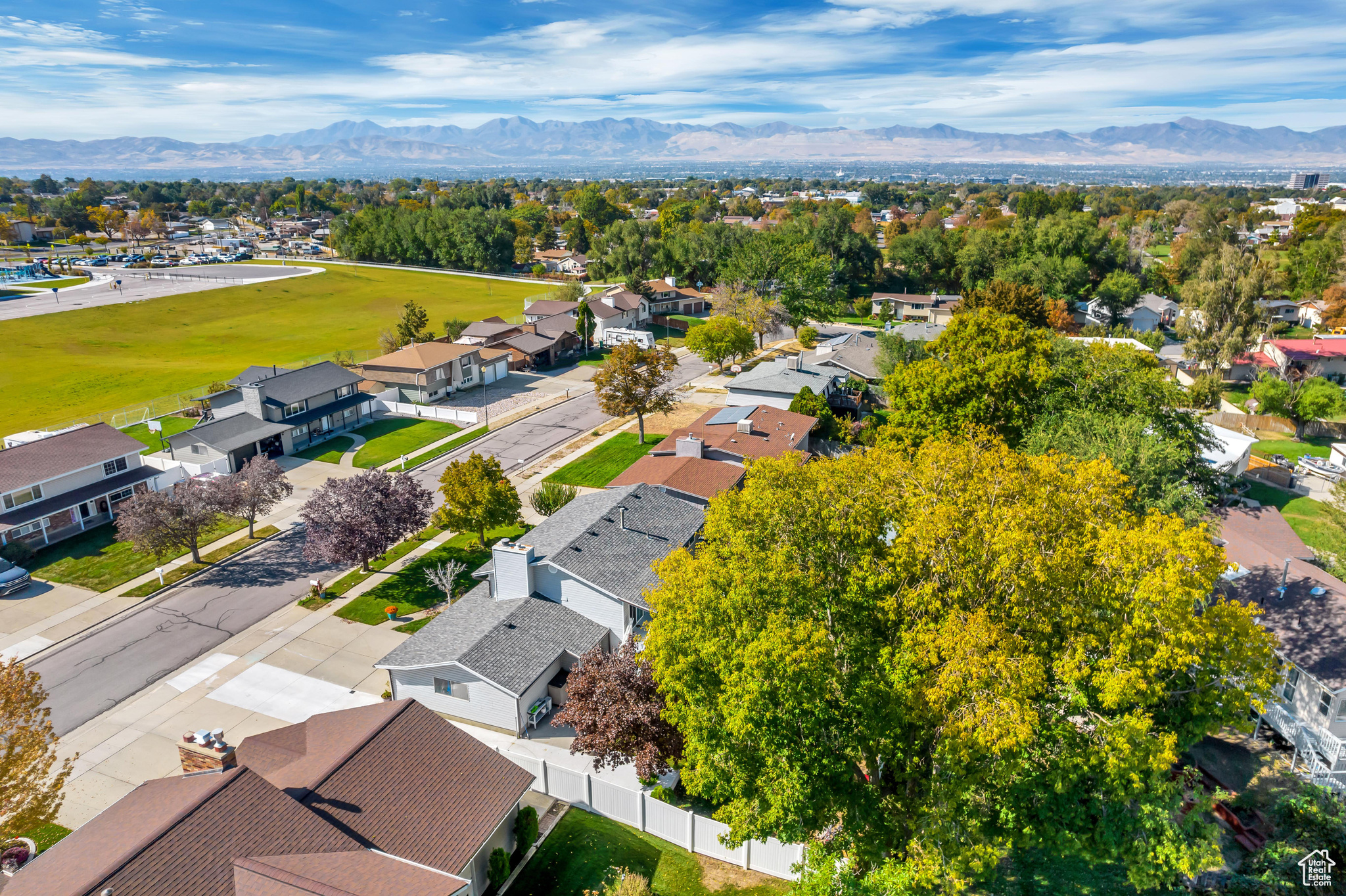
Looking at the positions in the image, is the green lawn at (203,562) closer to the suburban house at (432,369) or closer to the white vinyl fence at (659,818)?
the white vinyl fence at (659,818)

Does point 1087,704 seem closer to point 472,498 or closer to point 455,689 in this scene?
point 455,689

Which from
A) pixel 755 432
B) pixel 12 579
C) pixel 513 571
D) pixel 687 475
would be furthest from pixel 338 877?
pixel 755 432

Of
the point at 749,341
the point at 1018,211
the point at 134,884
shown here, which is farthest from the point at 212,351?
the point at 1018,211

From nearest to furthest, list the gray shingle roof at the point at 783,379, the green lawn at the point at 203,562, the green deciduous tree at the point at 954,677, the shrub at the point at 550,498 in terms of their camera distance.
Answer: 1. the green deciduous tree at the point at 954,677
2. the green lawn at the point at 203,562
3. the shrub at the point at 550,498
4. the gray shingle roof at the point at 783,379

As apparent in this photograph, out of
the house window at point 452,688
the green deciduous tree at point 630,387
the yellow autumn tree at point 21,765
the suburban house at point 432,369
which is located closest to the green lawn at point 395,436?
the suburban house at point 432,369

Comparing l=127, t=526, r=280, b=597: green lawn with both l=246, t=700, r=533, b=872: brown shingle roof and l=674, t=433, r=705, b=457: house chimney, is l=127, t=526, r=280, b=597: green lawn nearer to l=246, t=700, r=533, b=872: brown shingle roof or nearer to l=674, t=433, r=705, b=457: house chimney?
l=246, t=700, r=533, b=872: brown shingle roof

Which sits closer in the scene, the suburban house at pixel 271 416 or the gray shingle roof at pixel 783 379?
the suburban house at pixel 271 416

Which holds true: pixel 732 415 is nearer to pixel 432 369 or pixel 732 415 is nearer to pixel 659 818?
pixel 432 369
